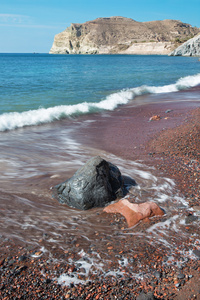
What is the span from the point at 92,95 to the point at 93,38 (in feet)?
555

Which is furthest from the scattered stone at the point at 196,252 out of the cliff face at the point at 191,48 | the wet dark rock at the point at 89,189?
the cliff face at the point at 191,48

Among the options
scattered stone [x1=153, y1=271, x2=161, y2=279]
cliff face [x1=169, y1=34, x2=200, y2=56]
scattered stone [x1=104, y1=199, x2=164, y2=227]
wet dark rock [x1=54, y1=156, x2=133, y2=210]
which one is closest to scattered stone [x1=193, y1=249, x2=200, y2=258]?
scattered stone [x1=153, y1=271, x2=161, y2=279]

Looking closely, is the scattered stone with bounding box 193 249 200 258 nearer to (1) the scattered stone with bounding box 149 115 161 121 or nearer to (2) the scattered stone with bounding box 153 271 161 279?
(2) the scattered stone with bounding box 153 271 161 279

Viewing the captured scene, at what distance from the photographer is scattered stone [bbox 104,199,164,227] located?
14.8 ft

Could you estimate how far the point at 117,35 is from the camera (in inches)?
6939

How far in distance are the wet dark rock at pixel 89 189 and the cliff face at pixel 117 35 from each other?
151 meters

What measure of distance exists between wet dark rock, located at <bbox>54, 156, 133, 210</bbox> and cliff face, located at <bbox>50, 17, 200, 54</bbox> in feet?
494

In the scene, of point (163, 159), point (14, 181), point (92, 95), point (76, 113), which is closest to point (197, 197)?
point (163, 159)

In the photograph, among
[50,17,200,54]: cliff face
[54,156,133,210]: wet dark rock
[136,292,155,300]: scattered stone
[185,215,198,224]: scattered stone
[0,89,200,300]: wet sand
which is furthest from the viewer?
[50,17,200,54]: cliff face

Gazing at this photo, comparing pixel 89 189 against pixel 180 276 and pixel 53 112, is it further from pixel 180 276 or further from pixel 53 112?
pixel 53 112

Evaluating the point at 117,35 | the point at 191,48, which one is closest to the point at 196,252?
the point at 191,48

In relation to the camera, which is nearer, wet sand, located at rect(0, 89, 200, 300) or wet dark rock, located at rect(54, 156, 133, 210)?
wet sand, located at rect(0, 89, 200, 300)

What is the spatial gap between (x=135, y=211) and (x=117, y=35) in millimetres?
188018

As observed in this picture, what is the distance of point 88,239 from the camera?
13.2 ft
